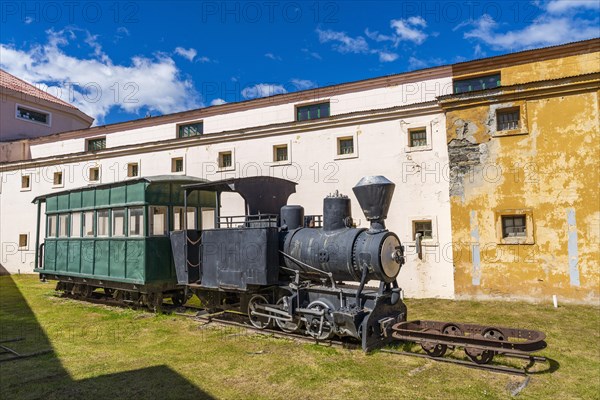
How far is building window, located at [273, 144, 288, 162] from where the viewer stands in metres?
16.2

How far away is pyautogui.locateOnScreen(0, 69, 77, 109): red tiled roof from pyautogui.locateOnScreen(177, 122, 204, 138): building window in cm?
1196

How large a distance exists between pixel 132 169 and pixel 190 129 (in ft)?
11.3

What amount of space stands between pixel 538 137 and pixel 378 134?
484 cm

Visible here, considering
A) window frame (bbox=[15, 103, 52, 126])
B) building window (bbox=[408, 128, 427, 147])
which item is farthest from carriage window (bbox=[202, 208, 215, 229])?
window frame (bbox=[15, 103, 52, 126])

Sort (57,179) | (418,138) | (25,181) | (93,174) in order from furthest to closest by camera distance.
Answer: (25,181), (57,179), (93,174), (418,138)

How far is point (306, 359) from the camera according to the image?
721 centimetres

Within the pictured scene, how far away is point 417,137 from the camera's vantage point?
13953 millimetres

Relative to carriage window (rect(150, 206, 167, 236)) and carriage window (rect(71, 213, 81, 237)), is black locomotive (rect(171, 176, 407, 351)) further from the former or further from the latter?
carriage window (rect(71, 213, 81, 237))

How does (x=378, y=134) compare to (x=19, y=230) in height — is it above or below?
above

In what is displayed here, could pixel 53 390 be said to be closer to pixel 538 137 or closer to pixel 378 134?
pixel 378 134

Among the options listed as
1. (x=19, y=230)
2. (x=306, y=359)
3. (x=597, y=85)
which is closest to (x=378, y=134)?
(x=597, y=85)

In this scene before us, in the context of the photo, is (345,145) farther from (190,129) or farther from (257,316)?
(190,129)

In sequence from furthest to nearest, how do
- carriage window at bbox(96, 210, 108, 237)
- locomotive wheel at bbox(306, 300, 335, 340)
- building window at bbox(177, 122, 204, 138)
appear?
1. building window at bbox(177, 122, 204, 138)
2. carriage window at bbox(96, 210, 108, 237)
3. locomotive wheel at bbox(306, 300, 335, 340)

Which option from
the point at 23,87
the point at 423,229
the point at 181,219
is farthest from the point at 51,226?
the point at 23,87
